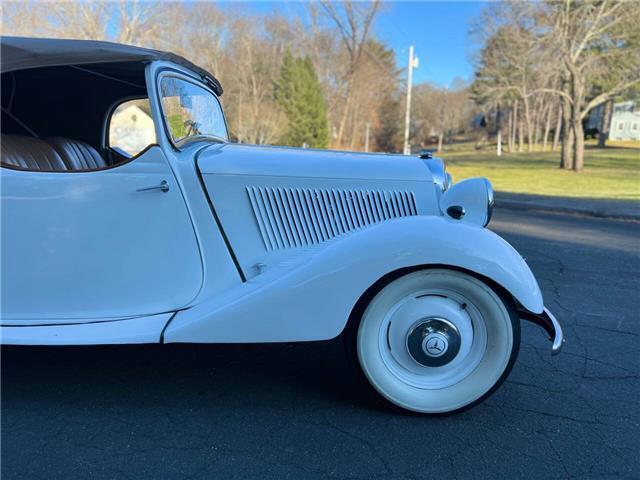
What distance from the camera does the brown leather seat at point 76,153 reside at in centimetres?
313

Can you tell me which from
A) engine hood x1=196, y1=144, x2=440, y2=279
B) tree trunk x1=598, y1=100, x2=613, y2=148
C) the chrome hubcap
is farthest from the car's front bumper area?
tree trunk x1=598, y1=100, x2=613, y2=148

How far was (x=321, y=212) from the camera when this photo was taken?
258 centimetres

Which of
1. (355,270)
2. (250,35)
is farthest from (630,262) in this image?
(250,35)

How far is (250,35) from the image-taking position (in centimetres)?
2942

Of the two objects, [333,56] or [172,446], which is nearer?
[172,446]

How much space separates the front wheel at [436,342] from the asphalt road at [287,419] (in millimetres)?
140

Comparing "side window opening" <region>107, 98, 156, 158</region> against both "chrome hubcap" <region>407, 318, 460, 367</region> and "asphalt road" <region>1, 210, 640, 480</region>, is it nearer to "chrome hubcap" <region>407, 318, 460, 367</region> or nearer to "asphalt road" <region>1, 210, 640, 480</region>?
"asphalt road" <region>1, 210, 640, 480</region>

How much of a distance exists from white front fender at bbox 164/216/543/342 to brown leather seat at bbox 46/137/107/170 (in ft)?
5.11

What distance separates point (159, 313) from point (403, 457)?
4.65 ft

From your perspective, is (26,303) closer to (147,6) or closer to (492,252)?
(492,252)

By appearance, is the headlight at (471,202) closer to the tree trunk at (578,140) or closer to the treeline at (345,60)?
the treeline at (345,60)

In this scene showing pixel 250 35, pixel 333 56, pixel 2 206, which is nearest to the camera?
pixel 2 206

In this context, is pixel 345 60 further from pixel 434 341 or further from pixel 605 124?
pixel 434 341

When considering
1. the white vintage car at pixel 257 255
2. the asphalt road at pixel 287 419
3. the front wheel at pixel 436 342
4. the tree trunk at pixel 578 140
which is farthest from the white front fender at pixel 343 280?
the tree trunk at pixel 578 140
